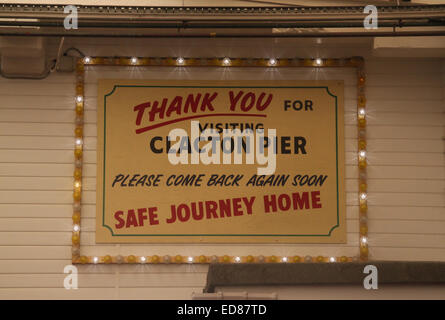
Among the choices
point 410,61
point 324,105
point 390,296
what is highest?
point 410,61

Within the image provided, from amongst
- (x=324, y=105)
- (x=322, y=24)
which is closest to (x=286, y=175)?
(x=324, y=105)

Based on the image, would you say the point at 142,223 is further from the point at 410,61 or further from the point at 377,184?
the point at 410,61

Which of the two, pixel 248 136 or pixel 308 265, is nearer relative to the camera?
pixel 308 265

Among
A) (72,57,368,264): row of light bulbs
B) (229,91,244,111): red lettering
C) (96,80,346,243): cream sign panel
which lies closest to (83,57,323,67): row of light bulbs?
(72,57,368,264): row of light bulbs

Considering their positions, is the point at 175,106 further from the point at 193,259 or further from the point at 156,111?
the point at 193,259

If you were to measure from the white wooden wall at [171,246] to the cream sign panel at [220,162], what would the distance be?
14cm

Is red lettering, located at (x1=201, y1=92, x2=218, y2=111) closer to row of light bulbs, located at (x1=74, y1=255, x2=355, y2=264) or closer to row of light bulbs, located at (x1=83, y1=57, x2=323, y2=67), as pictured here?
row of light bulbs, located at (x1=83, y1=57, x2=323, y2=67)

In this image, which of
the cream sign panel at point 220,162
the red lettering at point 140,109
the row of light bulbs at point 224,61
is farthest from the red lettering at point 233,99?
the red lettering at point 140,109

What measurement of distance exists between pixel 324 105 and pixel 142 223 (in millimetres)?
2560

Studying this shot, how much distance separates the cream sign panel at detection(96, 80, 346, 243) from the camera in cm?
662

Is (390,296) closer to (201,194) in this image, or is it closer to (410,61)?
(201,194)

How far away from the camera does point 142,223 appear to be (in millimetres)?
6605

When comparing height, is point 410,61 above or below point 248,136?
above

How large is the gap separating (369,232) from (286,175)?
1.18 metres
